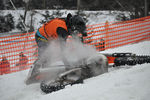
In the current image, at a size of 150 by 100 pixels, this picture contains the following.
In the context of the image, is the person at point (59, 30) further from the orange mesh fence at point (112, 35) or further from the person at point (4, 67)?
the orange mesh fence at point (112, 35)

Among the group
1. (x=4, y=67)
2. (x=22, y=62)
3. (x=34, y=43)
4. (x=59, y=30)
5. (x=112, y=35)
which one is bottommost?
(x=4, y=67)

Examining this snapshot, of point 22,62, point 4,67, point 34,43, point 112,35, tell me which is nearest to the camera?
point 4,67

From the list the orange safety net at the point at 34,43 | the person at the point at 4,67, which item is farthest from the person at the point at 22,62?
the person at the point at 4,67

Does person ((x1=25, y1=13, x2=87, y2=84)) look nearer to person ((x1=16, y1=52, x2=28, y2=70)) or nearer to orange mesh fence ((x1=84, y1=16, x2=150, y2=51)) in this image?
person ((x1=16, y1=52, x2=28, y2=70))

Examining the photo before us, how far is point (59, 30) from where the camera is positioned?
359 centimetres

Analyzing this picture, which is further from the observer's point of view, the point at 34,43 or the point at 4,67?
the point at 34,43

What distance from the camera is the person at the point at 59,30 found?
360cm

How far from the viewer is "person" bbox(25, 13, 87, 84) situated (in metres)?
3.60

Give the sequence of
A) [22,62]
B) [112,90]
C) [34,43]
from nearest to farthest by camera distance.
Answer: [112,90] < [22,62] < [34,43]

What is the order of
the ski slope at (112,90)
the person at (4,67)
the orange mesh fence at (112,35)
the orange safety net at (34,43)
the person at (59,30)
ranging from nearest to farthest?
the ski slope at (112,90)
the person at (59,30)
the person at (4,67)
the orange safety net at (34,43)
the orange mesh fence at (112,35)

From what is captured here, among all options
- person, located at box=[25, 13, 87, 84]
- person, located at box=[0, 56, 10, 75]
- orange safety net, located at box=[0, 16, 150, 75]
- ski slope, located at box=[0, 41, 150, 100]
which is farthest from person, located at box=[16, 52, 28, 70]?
ski slope, located at box=[0, 41, 150, 100]

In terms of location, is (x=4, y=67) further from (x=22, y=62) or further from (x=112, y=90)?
(x=112, y=90)

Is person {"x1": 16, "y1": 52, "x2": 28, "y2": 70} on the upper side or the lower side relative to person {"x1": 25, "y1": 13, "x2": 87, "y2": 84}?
lower

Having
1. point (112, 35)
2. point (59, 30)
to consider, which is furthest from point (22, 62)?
point (112, 35)
